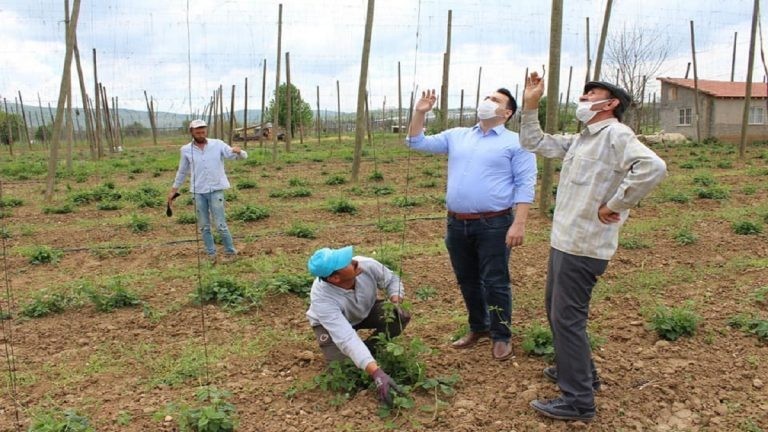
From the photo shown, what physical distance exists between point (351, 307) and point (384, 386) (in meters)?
0.57

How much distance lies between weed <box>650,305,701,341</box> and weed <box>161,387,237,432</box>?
112 inches

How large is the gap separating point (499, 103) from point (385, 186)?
8.27 m

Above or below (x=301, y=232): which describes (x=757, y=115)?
above

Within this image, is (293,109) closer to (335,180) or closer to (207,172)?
(335,180)

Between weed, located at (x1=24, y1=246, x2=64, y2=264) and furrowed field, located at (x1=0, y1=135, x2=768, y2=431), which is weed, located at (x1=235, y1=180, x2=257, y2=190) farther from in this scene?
weed, located at (x1=24, y1=246, x2=64, y2=264)

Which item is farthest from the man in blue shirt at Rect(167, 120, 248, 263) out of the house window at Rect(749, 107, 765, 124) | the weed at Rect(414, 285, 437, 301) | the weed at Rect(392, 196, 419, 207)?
the house window at Rect(749, 107, 765, 124)

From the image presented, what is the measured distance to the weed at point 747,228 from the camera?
7.06m

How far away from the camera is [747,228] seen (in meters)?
7.10

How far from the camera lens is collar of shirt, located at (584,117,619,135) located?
8.83 ft

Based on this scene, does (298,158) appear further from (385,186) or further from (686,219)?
(686,219)

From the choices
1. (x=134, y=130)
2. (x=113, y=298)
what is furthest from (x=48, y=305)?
(x=134, y=130)

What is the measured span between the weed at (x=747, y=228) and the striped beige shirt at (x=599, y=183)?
5.41 meters

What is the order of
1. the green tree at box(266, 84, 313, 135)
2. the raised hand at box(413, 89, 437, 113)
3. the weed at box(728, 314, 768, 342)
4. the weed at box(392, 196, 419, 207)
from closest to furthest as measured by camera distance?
the raised hand at box(413, 89, 437, 113) < the weed at box(728, 314, 768, 342) < the weed at box(392, 196, 419, 207) < the green tree at box(266, 84, 313, 135)

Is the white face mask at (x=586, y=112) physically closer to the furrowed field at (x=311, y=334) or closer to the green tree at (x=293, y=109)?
→ the furrowed field at (x=311, y=334)
